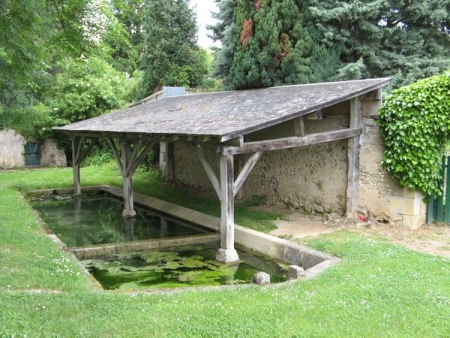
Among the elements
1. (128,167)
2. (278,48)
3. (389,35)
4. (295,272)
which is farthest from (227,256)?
(389,35)

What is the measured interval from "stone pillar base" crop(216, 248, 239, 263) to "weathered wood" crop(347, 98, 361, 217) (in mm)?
2792

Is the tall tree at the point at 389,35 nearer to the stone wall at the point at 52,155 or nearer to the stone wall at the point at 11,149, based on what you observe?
the stone wall at the point at 52,155

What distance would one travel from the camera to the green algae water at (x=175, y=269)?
20.9 ft

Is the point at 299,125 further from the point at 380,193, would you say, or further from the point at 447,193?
the point at 447,193

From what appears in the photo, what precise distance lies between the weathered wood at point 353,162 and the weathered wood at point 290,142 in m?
0.17

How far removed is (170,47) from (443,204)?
14721 mm

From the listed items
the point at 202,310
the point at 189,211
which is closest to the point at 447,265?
the point at 202,310

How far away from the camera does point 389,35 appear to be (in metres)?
13.9

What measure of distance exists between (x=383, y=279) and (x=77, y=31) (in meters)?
5.26

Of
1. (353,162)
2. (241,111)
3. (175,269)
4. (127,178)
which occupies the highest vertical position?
(241,111)

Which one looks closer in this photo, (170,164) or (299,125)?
(299,125)

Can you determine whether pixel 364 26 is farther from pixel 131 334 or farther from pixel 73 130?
pixel 131 334

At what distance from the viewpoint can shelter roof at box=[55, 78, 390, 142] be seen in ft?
23.0

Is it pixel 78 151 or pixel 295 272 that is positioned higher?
pixel 78 151
